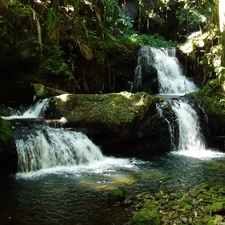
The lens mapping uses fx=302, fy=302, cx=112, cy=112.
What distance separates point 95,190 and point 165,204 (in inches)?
50.7

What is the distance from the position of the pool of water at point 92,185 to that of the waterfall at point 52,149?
23 cm

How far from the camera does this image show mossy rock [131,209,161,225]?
12.5 ft

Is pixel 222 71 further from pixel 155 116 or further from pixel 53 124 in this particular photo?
pixel 53 124

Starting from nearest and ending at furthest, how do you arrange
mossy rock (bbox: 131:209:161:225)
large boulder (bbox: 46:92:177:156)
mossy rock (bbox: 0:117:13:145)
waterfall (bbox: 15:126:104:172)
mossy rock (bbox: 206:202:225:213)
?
mossy rock (bbox: 131:209:161:225) < mossy rock (bbox: 206:202:225:213) < mossy rock (bbox: 0:117:13:145) < waterfall (bbox: 15:126:104:172) < large boulder (bbox: 46:92:177:156)

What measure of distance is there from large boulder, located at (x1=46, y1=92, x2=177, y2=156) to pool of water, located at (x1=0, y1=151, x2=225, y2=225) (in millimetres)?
614

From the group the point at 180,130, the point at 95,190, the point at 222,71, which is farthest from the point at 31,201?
the point at 222,71

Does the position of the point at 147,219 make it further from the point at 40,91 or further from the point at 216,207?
the point at 40,91

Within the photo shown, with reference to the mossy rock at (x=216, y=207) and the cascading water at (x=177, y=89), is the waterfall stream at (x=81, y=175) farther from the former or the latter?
the mossy rock at (x=216, y=207)

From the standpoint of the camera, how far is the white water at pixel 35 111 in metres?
8.66

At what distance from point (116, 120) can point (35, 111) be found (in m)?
2.75

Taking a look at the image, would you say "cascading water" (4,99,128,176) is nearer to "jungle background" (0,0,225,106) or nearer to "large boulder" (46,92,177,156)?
"large boulder" (46,92,177,156)

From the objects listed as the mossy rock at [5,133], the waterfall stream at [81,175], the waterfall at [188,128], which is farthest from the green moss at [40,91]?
the waterfall at [188,128]

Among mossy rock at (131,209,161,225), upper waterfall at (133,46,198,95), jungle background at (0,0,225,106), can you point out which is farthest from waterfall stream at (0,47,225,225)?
upper waterfall at (133,46,198,95)

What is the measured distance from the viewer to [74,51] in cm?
1160
